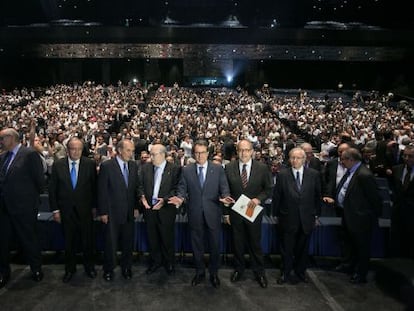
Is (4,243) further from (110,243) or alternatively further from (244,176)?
(244,176)

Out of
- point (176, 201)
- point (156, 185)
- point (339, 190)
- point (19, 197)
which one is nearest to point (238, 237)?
point (176, 201)

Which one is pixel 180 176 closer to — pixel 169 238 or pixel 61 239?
pixel 169 238

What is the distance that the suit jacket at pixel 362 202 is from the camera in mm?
4691

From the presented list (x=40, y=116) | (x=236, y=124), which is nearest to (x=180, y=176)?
(x=236, y=124)

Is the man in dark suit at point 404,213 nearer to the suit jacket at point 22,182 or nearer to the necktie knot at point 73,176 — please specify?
the necktie knot at point 73,176

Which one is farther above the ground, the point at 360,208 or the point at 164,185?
the point at 164,185

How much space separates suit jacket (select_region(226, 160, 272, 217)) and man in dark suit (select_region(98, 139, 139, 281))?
118 cm

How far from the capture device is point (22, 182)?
459 centimetres

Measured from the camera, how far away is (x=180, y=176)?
490 cm

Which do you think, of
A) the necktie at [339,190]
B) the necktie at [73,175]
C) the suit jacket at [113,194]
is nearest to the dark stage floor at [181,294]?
the suit jacket at [113,194]

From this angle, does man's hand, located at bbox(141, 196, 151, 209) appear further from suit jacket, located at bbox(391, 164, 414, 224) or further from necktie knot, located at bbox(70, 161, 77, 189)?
suit jacket, located at bbox(391, 164, 414, 224)

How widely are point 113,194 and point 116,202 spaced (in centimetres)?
10

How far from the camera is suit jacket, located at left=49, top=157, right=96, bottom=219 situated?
4676 mm

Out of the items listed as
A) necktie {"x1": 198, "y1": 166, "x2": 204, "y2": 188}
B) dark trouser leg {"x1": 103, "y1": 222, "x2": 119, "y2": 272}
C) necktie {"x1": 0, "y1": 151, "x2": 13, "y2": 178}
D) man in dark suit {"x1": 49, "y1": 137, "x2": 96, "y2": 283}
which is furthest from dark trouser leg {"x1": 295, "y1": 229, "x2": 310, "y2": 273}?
necktie {"x1": 0, "y1": 151, "x2": 13, "y2": 178}
